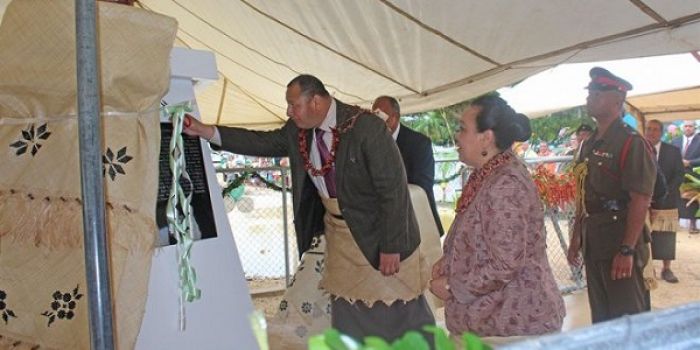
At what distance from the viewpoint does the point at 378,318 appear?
313 centimetres

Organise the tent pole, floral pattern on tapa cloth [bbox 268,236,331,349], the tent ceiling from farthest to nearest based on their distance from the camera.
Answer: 1. the tent ceiling
2. floral pattern on tapa cloth [bbox 268,236,331,349]
3. the tent pole

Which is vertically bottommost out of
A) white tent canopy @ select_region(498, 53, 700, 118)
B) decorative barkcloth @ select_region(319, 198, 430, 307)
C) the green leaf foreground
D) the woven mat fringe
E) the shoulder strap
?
decorative barkcloth @ select_region(319, 198, 430, 307)

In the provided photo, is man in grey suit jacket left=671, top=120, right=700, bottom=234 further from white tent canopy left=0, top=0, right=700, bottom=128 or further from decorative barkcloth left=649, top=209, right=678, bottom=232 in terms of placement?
white tent canopy left=0, top=0, right=700, bottom=128

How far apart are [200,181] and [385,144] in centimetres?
107

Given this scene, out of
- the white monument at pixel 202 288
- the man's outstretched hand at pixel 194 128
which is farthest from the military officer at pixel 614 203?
the man's outstretched hand at pixel 194 128

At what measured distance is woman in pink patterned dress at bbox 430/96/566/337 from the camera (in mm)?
2070

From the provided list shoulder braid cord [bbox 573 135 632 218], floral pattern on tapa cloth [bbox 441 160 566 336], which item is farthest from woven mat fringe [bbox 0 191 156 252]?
shoulder braid cord [bbox 573 135 632 218]

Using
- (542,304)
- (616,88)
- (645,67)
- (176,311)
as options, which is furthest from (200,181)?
(645,67)

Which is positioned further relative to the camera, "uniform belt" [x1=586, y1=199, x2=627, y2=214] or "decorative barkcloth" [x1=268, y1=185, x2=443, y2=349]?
"decorative barkcloth" [x1=268, y1=185, x2=443, y2=349]

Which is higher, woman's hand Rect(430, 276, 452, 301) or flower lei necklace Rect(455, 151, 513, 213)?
flower lei necklace Rect(455, 151, 513, 213)

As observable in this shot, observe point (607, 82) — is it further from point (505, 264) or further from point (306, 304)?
point (306, 304)

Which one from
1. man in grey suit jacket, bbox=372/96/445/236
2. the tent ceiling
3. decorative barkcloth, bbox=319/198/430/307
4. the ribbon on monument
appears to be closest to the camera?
the ribbon on monument

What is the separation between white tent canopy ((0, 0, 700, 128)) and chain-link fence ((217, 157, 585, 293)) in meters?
1.09

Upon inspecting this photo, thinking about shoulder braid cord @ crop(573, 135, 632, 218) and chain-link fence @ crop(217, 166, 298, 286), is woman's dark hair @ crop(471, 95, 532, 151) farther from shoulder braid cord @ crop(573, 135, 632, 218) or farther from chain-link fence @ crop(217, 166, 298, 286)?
chain-link fence @ crop(217, 166, 298, 286)
